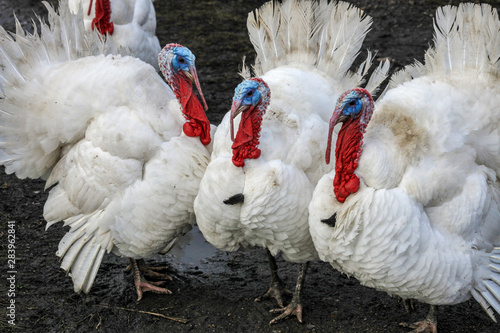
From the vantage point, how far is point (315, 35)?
16.9ft

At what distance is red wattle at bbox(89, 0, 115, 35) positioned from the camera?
6.66m

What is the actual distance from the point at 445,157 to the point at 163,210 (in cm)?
201

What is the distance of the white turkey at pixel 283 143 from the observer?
419 cm

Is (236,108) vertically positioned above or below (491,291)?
above

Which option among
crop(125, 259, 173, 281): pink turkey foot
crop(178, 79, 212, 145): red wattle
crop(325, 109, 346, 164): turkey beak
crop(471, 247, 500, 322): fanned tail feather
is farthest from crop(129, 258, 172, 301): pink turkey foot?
crop(471, 247, 500, 322): fanned tail feather

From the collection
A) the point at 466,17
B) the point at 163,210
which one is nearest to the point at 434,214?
the point at 466,17

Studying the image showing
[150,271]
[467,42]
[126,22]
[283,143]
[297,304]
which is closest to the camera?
[283,143]

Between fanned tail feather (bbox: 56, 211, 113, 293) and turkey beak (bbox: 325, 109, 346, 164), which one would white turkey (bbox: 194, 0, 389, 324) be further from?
fanned tail feather (bbox: 56, 211, 113, 293)

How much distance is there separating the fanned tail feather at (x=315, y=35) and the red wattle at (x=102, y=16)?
2152 mm

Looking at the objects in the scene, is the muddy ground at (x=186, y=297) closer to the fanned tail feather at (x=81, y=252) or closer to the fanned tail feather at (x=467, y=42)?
the fanned tail feather at (x=81, y=252)

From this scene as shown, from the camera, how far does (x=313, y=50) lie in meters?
5.16

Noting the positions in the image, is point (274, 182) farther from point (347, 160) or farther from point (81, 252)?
point (81, 252)

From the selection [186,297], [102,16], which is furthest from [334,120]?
[102,16]

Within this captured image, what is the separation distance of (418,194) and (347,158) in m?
0.51
